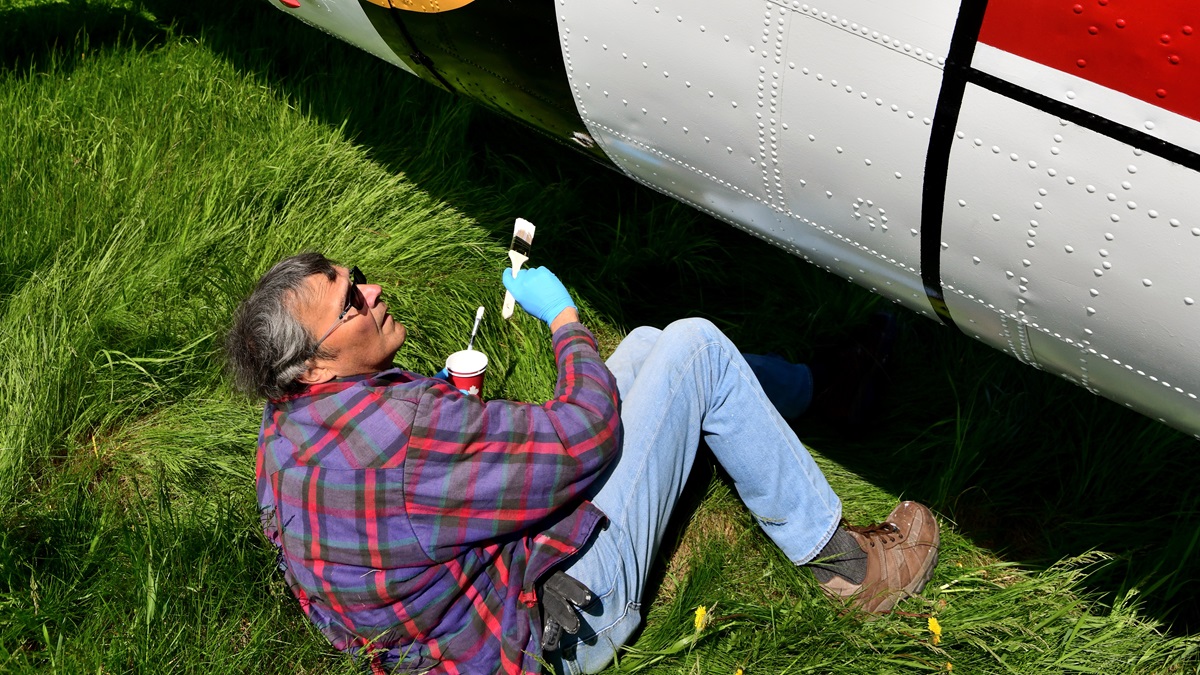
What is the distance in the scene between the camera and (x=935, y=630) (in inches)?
105

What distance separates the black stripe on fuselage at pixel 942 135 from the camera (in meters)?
2.01

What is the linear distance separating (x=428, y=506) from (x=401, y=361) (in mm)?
1313

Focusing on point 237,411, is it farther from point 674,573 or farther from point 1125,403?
point 1125,403

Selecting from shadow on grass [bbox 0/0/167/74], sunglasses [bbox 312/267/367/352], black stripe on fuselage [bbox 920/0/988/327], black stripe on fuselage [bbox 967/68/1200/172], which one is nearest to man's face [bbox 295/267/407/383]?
sunglasses [bbox 312/267/367/352]

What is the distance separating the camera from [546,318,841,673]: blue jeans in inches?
98.0

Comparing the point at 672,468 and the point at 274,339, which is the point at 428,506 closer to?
the point at 274,339

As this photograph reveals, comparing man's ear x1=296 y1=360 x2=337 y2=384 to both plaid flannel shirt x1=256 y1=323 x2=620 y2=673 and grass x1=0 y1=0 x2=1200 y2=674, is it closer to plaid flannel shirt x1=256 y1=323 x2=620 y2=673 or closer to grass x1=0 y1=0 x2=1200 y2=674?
plaid flannel shirt x1=256 y1=323 x2=620 y2=673

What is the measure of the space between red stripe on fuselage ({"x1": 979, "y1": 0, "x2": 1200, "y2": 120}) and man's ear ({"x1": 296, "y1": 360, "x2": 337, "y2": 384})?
145cm

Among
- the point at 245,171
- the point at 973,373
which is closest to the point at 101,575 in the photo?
the point at 245,171

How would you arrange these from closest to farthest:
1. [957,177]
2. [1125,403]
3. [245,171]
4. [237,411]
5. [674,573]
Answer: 1. [957,177]
2. [1125,403]
3. [674,573]
4. [237,411]
5. [245,171]

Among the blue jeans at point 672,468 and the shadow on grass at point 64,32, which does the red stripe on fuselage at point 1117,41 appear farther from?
the shadow on grass at point 64,32

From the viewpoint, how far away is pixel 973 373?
366cm

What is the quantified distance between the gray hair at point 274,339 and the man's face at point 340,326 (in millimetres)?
17

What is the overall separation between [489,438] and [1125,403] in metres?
1.35
